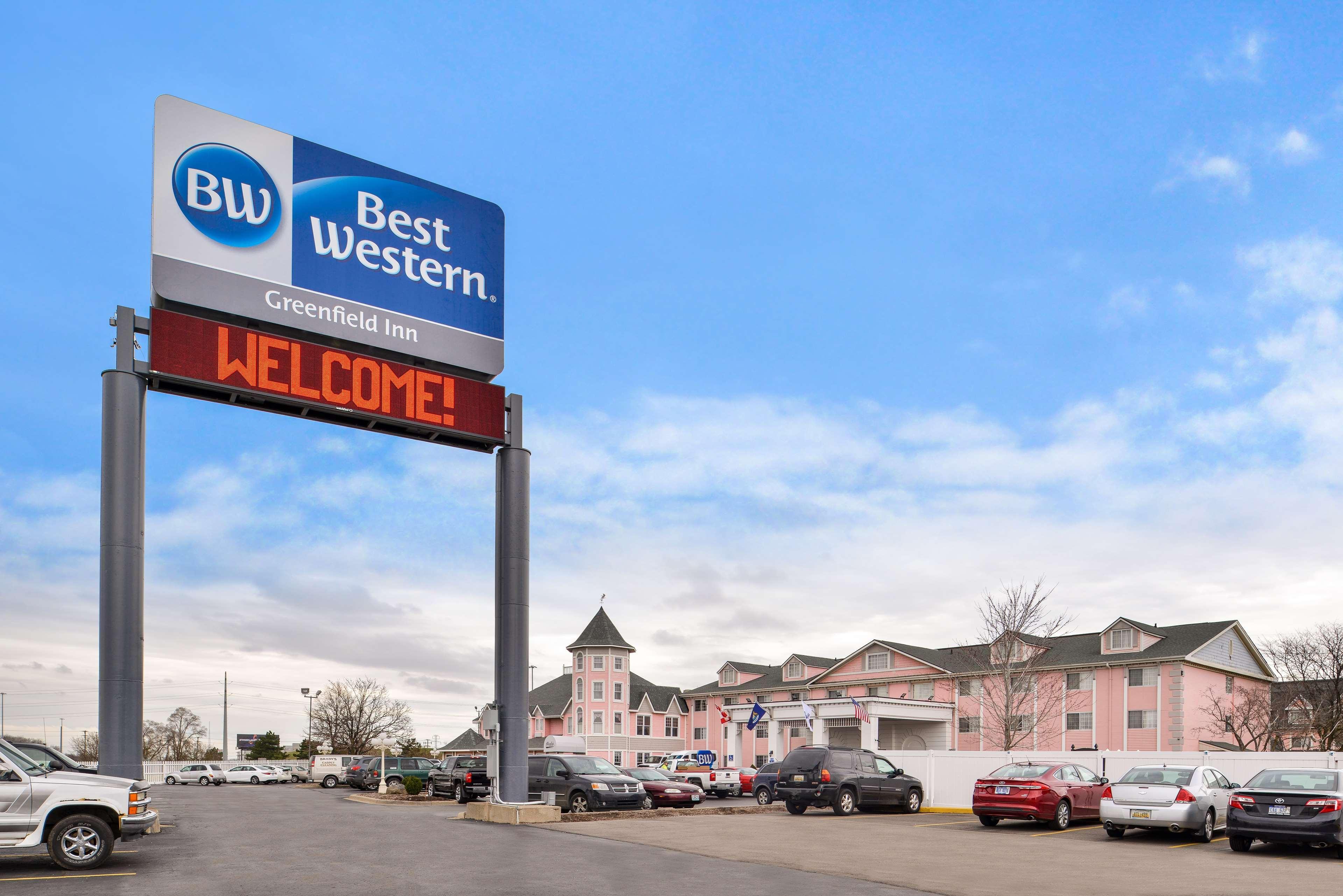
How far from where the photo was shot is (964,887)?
12.9m

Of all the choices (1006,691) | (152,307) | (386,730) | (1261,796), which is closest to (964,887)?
(1261,796)

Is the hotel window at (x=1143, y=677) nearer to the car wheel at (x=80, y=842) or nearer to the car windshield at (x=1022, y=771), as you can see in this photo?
the car windshield at (x=1022, y=771)

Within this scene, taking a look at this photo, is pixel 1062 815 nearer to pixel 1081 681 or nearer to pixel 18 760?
pixel 18 760

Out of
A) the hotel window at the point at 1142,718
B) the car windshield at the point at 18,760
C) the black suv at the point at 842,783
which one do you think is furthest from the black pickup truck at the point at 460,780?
the hotel window at the point at 1142,718

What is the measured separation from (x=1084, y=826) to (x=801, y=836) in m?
7.22

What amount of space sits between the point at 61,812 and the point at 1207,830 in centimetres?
1844

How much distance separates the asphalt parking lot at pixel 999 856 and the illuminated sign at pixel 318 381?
885 centimetres

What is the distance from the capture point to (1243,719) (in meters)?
54.7

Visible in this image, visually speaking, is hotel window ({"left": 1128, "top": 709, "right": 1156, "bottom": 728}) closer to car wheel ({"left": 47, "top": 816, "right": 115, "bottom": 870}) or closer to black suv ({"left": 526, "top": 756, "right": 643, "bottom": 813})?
black suv ({"left": 526, "top": 756, "right": 643, "bottom": 813})

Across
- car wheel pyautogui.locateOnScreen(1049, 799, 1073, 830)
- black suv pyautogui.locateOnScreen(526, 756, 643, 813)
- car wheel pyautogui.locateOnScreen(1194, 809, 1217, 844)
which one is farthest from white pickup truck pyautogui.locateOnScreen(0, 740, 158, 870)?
car wheel pyautogui.locateOnScreen(1194, 809, 1217, 844)

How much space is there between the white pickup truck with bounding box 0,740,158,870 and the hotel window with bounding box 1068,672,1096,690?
173 feet

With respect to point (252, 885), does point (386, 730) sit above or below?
below

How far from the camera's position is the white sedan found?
60.2 m

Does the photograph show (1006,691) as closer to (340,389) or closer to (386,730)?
(340,389)
